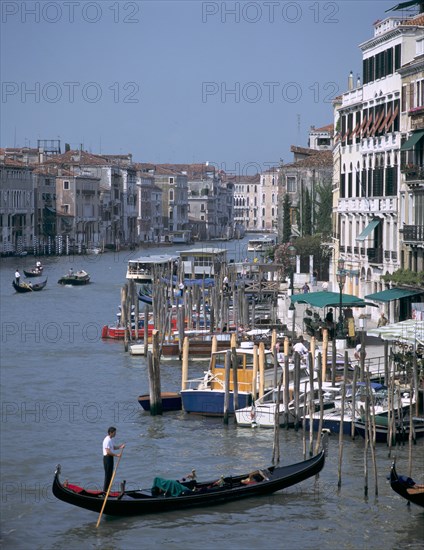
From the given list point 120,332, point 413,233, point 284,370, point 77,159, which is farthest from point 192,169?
point 284,370

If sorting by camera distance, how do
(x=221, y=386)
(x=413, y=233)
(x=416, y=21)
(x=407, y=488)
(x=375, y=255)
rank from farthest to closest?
(x=375, y=255) < (x=416, y=21) < (x=413, y=233) < (x=221, y=386) < (x=407, y=488)

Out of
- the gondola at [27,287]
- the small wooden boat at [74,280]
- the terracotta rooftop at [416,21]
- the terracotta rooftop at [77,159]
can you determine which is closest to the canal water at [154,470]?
the terracotta rooftop at [416,21]

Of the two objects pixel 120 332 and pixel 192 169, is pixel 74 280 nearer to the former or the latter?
pixel 120 332

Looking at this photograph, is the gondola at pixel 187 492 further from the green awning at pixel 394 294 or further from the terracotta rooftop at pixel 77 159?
the terracotta rooftop at pixel 77 159

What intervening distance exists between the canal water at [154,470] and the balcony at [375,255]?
11.5ft

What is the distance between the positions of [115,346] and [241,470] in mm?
11359

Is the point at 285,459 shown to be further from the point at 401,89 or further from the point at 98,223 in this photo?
the point at 98,223

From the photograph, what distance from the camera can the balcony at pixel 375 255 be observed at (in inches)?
913

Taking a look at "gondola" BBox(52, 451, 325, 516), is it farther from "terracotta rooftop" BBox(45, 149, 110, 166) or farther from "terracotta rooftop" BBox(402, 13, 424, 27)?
"terracotta rooftop" BBox(45, 149, 110, 166)

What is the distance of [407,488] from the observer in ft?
40.0

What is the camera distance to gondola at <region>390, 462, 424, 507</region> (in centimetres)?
1216

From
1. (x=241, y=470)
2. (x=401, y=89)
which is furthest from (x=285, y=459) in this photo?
(x=401, y=89)

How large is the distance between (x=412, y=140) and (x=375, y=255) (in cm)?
328

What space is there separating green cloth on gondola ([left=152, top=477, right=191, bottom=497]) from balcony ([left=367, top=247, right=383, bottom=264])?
1124cm
